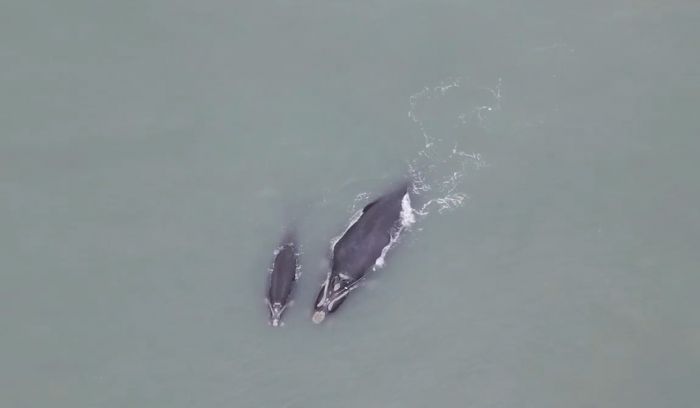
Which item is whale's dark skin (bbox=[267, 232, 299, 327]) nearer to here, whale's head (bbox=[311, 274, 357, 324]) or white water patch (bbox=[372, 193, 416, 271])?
whale's head (bbox=[311, 274, 357, 324])

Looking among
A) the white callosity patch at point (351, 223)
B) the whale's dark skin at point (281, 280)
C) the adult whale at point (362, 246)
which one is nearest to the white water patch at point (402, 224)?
the adult whale at point (362, 246)

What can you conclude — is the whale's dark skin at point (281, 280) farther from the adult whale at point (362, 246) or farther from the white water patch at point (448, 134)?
the white water patch at point (448, 134)

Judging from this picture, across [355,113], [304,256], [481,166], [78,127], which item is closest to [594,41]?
[481,166]

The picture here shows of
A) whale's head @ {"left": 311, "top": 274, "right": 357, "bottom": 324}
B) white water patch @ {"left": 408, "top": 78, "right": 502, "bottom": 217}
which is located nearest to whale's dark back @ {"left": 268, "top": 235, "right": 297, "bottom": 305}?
whale's head @ {"left": 311, "top": 274, "right": 357, "bottom": 324}

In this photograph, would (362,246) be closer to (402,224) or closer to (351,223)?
(351,223)

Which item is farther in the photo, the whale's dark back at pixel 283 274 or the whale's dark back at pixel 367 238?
the whale's dark back at pixel 367 238

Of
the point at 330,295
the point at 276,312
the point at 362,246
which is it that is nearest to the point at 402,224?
the point at 362,246

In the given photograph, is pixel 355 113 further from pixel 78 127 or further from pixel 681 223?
pixel 681 223
